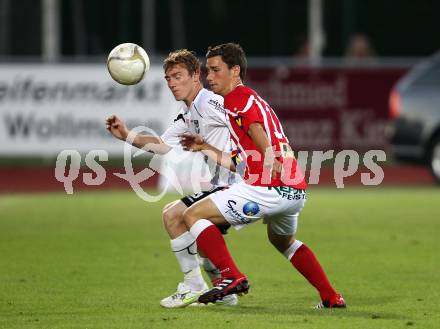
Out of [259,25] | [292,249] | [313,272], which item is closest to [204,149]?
[292,249]

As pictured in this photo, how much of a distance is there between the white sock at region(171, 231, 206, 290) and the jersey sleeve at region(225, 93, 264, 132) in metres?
1.07

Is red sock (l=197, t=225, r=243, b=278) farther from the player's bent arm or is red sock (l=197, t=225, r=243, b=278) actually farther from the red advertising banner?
the red advertising banner

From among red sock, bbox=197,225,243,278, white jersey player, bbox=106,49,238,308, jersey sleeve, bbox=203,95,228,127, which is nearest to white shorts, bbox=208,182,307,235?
red sock, bbox=197,225,243,278

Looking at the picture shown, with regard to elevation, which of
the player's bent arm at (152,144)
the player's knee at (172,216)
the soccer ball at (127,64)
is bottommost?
the player's knee at (172,216)

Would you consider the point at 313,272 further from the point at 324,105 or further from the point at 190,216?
the point at 324,105

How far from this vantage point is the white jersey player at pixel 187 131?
361 inches

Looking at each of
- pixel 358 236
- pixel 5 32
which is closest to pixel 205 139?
pixel 358 236

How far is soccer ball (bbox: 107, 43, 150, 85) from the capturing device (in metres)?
9.51

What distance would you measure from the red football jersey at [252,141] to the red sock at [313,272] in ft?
1.80

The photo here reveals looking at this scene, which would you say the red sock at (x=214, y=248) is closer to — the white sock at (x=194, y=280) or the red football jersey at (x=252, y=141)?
the red football jersey at (x=252, y=141)

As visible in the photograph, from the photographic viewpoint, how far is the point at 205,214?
28.7 ft

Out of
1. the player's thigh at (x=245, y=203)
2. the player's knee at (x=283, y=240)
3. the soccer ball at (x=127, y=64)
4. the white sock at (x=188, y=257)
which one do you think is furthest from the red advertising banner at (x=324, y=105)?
the player's thigh at (x=245, y=203)

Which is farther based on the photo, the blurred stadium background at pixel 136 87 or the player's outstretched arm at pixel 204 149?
the blurred stadium background at pixel 136 87

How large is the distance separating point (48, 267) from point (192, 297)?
273 centimetres
